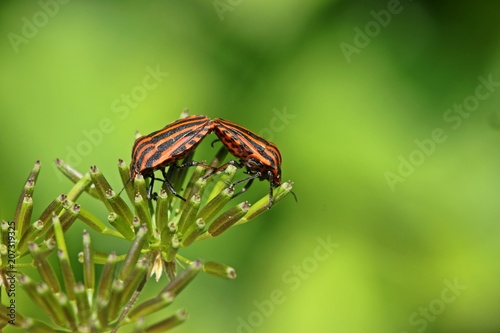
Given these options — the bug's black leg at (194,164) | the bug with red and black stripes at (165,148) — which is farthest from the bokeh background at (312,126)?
the bug with red and black stripes at (165,148)

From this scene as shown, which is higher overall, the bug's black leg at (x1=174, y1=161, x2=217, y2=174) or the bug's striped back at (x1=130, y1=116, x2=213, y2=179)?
the bug's striped back at (x1=130, y1=116, x2=213, y2=179)

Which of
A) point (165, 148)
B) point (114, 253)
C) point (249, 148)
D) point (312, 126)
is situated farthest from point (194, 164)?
point (312, 126)

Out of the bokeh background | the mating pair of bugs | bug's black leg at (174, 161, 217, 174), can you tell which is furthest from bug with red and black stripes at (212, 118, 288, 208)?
the bokeh background

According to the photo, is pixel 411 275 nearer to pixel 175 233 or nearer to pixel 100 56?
pixel 175 233

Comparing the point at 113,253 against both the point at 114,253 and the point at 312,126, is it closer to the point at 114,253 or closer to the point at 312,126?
the point at 114,253

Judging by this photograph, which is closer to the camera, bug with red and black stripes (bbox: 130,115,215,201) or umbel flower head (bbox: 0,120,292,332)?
umbel flower head (bbox: 0,120,292,332)

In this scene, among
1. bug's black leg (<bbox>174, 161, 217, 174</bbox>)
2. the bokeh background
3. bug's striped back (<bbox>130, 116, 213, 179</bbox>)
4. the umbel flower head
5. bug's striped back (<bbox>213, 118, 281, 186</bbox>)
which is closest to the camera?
the umbel flower head

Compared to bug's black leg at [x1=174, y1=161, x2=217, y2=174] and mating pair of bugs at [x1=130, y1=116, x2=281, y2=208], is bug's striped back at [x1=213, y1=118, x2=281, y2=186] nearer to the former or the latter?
mating pair of bugs at [x1=130, y1=116, x2=281, y2=208]
